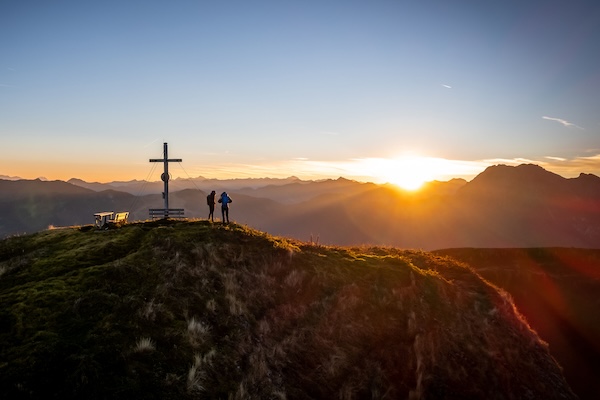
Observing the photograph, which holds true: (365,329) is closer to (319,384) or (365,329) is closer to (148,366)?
(319,384)

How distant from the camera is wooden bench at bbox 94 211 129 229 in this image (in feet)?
81.4

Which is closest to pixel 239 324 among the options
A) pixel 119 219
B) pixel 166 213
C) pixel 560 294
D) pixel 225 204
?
pixel 225 204

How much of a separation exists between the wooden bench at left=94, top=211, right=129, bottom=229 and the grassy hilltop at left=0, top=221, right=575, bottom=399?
2252 mm

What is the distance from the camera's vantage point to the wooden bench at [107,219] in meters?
24.8

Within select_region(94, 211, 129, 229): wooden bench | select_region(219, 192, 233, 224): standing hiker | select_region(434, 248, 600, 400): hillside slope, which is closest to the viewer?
select_region(94, 211, 129, 229): wooden bench

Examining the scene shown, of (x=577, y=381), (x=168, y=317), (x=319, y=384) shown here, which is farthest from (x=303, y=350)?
(x=577, y=381)

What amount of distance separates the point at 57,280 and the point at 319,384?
1195cm

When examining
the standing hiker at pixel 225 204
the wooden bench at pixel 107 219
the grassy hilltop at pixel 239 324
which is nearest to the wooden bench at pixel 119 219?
the wooden bench at pixel 107 219

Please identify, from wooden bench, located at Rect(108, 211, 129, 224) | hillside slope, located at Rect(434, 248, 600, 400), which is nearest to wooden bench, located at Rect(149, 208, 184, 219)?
wooden bench, located at Rect(108, 211, 129, 224)

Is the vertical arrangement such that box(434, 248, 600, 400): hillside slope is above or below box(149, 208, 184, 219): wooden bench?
below

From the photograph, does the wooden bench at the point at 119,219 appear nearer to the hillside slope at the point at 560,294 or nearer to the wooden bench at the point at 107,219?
the wooden bench at the point at 107,219

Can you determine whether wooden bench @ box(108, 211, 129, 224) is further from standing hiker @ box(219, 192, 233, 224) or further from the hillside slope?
the hillside slope

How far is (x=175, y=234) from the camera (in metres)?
21.7

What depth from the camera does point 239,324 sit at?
619 inches
